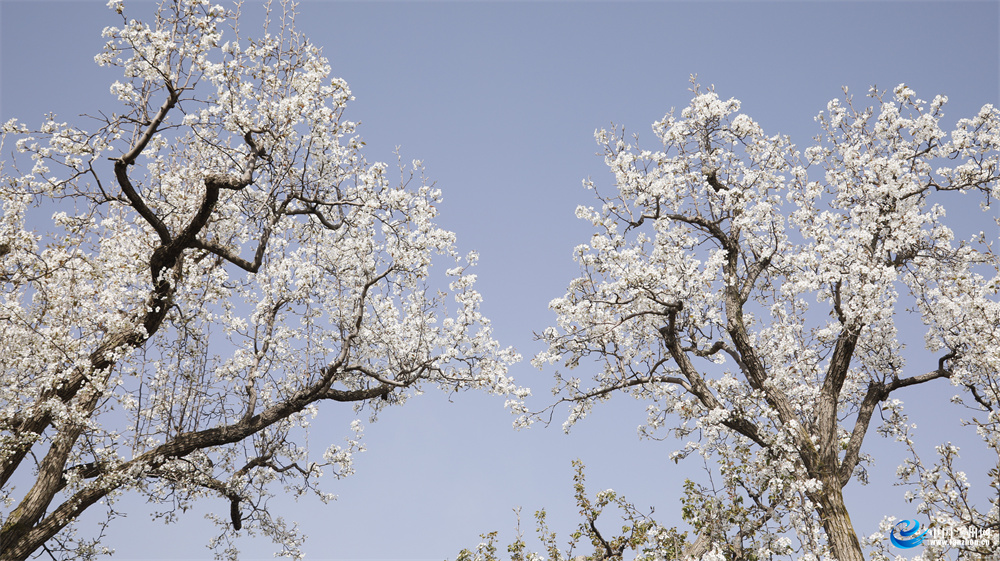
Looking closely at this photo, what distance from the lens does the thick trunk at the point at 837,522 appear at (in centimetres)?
1103

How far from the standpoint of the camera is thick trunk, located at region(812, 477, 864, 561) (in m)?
11.0

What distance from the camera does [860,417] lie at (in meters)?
13.6

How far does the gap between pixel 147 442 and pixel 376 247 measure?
5036 millimetres

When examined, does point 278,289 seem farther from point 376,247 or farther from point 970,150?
point 970,150

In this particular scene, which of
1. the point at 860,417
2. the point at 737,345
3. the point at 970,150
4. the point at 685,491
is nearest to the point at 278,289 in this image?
the point at 685,491

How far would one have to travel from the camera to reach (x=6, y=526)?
1035 cm

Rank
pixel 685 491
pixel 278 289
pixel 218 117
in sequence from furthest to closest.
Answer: pixel 278 289 < pixel 218 117 < pixel 685 491

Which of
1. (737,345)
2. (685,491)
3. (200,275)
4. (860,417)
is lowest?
(685,491)

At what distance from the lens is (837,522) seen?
37.2ft

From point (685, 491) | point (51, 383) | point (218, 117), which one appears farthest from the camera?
point (218, 117)

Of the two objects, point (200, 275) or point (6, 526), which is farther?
point (200, 275)

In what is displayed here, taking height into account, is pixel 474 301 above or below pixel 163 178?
below

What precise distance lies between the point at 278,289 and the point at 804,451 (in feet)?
31.9

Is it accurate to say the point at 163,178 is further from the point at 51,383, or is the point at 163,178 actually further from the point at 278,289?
the point at 51,383
